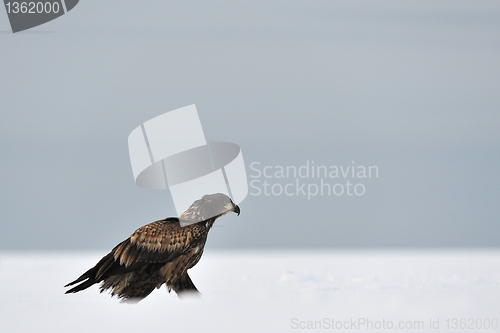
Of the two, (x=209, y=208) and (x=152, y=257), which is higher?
(x=209, y=208)

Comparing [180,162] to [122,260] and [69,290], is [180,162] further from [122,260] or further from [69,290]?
[69,290]

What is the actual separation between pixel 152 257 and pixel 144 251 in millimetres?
74

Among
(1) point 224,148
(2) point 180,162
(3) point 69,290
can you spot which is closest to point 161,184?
(2) point 180,162

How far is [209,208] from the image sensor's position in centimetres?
443

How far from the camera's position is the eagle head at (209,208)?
174 inches

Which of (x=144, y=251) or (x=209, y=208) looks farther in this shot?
(x=209, y=208)

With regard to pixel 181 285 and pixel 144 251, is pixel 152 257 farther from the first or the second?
pixel 181 285

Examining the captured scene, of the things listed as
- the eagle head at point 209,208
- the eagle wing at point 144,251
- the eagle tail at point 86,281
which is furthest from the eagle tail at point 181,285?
the eagle tail at point 86,281

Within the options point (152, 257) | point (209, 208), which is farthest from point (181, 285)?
point (209, 208)

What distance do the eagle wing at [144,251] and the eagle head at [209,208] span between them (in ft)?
0.42

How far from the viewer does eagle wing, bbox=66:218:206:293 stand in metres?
4.20

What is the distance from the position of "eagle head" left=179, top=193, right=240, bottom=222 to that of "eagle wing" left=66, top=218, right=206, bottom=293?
129 mm

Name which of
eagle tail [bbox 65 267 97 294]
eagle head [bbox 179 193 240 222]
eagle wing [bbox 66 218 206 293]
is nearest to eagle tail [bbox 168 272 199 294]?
eagle wing [bbox 66 218 206 293]

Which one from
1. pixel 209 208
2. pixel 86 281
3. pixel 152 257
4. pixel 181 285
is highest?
pixel 209 208
